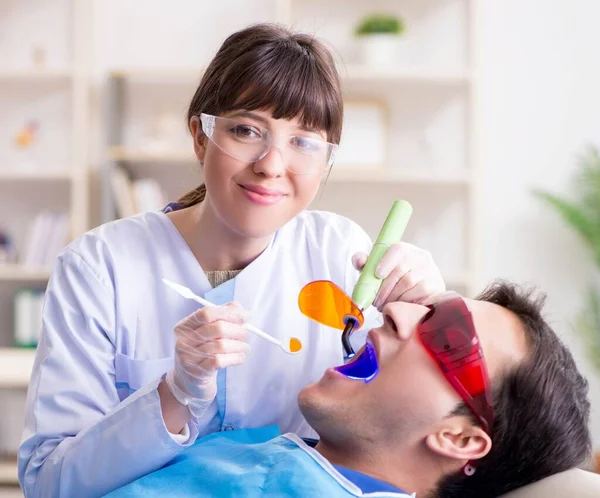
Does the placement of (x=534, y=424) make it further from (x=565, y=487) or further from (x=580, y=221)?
(x=580, y=221)

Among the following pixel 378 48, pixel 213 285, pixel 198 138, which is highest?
pixel 378 48

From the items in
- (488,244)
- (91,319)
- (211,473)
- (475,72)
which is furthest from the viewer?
(488,244)

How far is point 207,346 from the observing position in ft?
4.41

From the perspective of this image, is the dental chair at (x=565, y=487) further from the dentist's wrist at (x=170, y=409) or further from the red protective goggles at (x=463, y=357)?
the dentist's wrist at (x=170, y=409)

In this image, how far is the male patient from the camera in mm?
1509

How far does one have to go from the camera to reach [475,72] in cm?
422

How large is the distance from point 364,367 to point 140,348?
0.43 metres

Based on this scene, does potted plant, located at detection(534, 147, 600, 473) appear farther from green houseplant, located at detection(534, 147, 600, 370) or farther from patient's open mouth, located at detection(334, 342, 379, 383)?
patient's open mouth, located at detection(334, 342, 379, 383)

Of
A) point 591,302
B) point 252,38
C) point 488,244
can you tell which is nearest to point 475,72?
point 488,244

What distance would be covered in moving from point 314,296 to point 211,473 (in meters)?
0.37

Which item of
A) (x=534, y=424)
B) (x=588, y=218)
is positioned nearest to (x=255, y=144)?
(x=534, y=424)

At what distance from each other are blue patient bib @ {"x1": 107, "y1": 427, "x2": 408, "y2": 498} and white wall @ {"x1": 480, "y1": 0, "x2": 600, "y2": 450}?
10.1 ft

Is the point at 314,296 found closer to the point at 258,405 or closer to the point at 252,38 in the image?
the point at 258,405

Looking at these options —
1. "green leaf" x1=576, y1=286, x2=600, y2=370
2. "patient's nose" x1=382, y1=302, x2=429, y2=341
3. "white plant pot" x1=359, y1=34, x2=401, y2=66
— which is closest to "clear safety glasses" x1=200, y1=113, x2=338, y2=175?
"patient's nose" x1=382, y1=302, x2=429, y2=341
